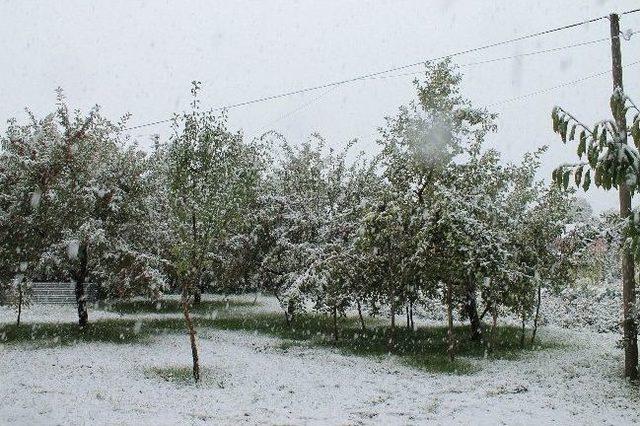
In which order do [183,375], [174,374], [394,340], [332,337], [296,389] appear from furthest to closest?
[332,337], [394,340], [174,374], [183,375], [296,389]

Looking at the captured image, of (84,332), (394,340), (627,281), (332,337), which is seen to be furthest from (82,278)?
(627,281)

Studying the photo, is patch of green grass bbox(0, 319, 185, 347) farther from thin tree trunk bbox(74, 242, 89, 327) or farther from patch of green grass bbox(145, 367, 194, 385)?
patch of green grass bbox(145, 367, 194, 385)

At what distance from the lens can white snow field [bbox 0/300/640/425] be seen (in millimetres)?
11312

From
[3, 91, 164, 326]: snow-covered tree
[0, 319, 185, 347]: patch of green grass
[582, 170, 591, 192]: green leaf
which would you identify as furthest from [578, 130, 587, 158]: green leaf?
[0, 319, 185, 347]: patch of green grass

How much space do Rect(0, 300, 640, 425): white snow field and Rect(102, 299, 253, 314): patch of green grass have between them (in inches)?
533

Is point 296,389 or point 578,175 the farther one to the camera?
point 296,389

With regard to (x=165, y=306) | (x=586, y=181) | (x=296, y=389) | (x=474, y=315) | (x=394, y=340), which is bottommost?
(x=296, y=389)

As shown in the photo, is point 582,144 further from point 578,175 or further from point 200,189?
point 200,189

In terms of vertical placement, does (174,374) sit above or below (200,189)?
below

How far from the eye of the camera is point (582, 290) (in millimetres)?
32406

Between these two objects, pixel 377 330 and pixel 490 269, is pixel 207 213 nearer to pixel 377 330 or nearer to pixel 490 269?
pixel 490 269

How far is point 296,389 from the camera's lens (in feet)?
47.0

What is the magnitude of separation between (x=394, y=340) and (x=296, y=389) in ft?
30.7

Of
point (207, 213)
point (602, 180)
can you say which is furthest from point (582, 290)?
point (602, 180)
